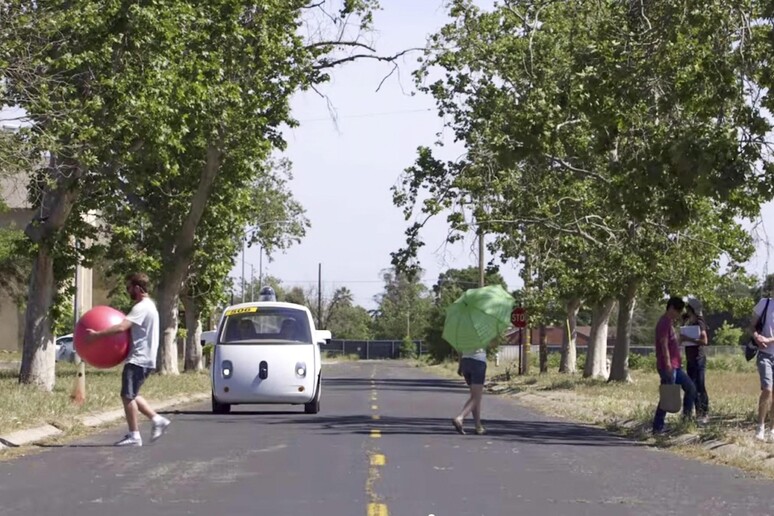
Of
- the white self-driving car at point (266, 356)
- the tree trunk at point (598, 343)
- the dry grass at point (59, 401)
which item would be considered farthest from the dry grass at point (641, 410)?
the dry grass at point (59, 401)

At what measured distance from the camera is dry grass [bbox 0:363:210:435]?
1970 cm

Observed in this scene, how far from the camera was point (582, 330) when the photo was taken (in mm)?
134500

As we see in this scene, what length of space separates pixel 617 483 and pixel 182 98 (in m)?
16.5

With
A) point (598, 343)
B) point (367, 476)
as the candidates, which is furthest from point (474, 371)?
point (598, 343)

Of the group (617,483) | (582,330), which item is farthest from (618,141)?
(582,330)

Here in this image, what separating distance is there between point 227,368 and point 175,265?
62.5ft

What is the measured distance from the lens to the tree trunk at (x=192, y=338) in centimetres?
5203

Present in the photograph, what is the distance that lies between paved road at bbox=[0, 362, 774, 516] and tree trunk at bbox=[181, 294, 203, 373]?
1220 inches

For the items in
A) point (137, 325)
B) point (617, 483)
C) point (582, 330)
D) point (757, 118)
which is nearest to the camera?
point (617, 483)

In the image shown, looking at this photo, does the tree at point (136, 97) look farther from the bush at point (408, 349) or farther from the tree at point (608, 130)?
the bush at point (408, 349)

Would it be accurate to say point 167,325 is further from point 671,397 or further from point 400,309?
point 400,309

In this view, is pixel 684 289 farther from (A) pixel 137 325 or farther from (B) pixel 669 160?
(A) pixel 137 325

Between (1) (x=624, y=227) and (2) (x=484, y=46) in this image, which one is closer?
(2) (x=484, y=46)

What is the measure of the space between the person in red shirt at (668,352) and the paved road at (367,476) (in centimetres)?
88
